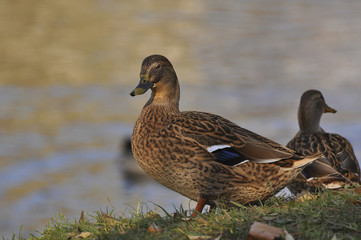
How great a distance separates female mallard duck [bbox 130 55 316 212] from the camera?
4898 millimetres

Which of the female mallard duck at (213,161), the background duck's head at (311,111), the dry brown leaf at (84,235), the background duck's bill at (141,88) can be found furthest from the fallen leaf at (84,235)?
the background duck's head at (311,111)

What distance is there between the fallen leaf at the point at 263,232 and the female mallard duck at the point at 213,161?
0.87 m

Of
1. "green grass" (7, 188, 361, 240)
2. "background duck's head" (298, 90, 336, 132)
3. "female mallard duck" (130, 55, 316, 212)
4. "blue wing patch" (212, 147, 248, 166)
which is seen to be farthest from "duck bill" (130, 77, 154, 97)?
"background duck's head" (298, 90, 336, 132)

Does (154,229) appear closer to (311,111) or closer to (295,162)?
(295,162)

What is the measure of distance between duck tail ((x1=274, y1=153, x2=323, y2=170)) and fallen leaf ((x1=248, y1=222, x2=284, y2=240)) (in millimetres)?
1060

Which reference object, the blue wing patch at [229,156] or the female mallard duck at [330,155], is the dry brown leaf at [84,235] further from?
the female mallard duck at [330,155]

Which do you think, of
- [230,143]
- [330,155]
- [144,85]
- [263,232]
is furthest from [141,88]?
[330,155]

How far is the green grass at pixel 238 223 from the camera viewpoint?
4.09 m

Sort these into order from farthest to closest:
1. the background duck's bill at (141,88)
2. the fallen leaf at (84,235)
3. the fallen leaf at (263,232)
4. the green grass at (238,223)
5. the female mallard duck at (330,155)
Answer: the female mallard duck at (330,155)
the background duck's bill at (141,88)
the fallen leaf at (84,235)
the green grass at (238,223)
the fallen leaf at (263,232)

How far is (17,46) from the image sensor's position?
72.2 feet

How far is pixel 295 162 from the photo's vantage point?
5012mm

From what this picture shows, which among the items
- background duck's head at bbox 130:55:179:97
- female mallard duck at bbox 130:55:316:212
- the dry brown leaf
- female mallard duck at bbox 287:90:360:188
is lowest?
the dry brown leaf

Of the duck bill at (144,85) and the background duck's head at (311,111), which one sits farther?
the background duck's head at (311,111)

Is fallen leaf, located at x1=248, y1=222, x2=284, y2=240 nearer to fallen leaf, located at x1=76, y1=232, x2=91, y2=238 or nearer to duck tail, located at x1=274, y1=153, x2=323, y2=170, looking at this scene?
duck tail, located at x1=274, y1=153, x2=323, y2=170
